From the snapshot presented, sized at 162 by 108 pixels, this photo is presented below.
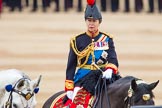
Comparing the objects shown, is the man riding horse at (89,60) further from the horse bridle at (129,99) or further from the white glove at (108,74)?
the horse bridle at (129,99)

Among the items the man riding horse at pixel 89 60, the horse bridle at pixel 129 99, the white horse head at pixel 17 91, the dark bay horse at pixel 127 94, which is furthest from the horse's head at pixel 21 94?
the horse bridle at pixel 129 99

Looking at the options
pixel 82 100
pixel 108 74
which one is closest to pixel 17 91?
pixel 82 100

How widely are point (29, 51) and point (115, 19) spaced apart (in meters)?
2.99

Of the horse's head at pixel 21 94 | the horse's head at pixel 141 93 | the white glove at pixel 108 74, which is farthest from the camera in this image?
the horse's head at pixel 21 94

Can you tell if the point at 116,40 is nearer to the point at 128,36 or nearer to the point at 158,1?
the point at 128,36

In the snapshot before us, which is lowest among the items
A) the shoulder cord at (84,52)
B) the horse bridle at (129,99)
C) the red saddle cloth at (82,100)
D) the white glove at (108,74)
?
the red saddle cloth at (82,100)

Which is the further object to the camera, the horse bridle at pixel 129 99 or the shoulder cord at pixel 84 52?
the shoulder cord at pixel 84 52

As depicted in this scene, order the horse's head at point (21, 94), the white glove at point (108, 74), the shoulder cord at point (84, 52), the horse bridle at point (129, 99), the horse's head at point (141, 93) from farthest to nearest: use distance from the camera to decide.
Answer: the shoulder cord at point (84, 52) < the horse's head at point (21, 94) < the white glove at point (108, 74) < the horse bridle at point (129, 99) < the horse's head at point (141, 93)

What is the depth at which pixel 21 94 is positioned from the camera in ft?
26.1

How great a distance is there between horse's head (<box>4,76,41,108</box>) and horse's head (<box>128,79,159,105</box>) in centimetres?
124

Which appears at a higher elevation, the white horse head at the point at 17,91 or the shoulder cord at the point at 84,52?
the shoulder cord at the point at 84,52

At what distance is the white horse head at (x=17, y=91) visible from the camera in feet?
25.9

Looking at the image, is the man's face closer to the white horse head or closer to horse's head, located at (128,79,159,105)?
the white horse head

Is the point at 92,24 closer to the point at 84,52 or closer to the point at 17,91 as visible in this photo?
the point at 84,52
